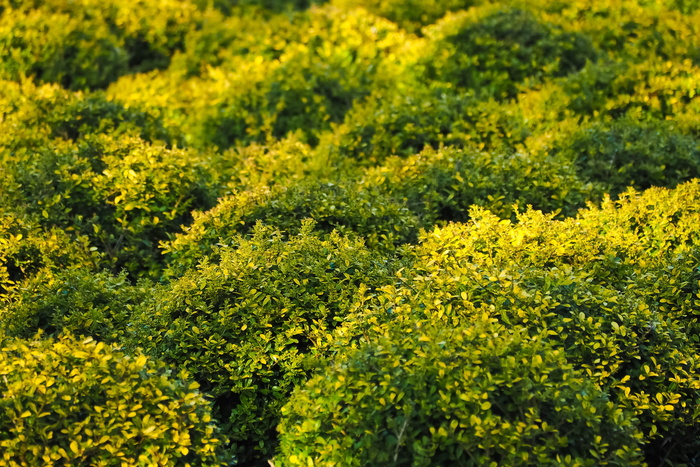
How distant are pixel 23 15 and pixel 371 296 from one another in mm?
7882

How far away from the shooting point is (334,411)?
396cm

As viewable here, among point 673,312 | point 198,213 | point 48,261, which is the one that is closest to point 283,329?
point 198,213

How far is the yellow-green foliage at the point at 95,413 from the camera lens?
12.5 ft

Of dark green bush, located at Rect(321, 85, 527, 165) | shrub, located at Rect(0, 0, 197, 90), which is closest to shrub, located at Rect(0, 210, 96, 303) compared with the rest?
dark green bush, located at Rect(321, 85, 527, 165)

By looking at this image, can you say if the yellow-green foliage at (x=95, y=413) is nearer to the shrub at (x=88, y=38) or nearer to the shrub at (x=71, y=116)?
the shrub at (x=71, y=116)

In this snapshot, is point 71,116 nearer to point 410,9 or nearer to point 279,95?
point 279,95

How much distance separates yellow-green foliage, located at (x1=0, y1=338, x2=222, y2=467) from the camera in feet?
12.5

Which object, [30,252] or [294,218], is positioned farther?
[294,218]

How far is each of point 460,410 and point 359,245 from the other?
72.3 inches

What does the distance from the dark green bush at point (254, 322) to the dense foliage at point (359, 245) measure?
2cm

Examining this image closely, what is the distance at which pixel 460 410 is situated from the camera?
383 centimetres

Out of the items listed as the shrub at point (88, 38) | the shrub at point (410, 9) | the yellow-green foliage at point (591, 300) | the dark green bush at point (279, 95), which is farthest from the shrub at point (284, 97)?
the yellow-green foliage at point (591, 300)

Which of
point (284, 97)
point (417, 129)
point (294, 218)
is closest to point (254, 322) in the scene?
point (294, 218)

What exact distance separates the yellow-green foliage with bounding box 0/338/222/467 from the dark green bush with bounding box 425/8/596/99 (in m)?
6.35
